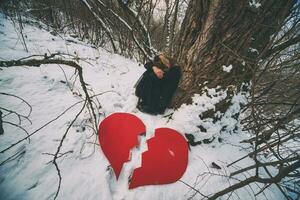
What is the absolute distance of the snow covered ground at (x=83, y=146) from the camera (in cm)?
151

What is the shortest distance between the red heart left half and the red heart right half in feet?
0.50

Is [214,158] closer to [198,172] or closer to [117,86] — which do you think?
[198,172]

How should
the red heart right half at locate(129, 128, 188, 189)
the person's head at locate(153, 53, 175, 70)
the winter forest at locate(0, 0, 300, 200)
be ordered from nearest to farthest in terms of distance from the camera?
the winter forest at locate(0, 0, 300, 200) → the red heart right half at locate(129, 128, 188, 189) → the person's head at locate(153, 53, 175, 70)

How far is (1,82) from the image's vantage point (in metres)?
2.26

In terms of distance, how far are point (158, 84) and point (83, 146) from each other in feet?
3.41

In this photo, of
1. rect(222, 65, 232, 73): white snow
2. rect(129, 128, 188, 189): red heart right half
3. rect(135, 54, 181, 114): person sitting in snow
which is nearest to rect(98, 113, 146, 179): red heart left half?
rect(129, 128, 188, 189): red heart right half

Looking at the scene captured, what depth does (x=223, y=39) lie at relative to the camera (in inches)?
72.2

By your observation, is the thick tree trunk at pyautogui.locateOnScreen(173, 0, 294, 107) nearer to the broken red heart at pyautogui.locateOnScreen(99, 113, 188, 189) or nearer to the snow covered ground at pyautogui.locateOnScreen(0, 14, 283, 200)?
the snow covered ground at pyautogui.locateOnScreen(0, 14, 283, 200)

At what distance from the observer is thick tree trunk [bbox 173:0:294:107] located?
1.71 meters

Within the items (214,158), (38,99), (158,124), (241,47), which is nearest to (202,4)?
(241,47)

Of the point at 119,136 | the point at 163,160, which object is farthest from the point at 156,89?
the point at 163,160

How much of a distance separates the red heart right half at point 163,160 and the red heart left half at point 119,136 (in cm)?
15

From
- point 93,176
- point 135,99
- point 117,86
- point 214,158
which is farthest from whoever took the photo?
point 117,86

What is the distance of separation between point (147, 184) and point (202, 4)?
5.57 feet
